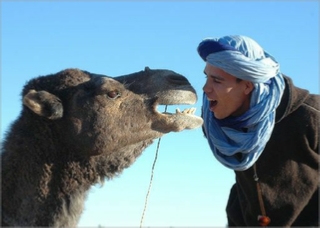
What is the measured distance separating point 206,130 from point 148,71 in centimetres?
205

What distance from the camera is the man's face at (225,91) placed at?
165 inches

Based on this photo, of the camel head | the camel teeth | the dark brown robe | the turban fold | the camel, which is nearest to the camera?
the turban fold

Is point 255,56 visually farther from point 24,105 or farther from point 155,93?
point 24,105

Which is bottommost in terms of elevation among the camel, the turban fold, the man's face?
the camel

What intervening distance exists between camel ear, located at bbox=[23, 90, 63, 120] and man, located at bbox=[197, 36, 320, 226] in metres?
2.08

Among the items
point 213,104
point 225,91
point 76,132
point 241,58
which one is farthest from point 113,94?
point 241,58

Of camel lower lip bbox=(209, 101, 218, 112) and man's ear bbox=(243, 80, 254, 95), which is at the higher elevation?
man's ear bbox=(243, 80, 254, 95)

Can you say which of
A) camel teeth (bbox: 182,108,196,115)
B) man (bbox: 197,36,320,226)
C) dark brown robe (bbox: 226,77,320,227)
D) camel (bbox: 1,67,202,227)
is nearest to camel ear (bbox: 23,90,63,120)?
camel (bbox: 1,67,202,227)

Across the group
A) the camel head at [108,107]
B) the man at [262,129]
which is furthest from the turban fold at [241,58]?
the camel head at [108,107]

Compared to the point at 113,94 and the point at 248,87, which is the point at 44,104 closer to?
the point at 113,94

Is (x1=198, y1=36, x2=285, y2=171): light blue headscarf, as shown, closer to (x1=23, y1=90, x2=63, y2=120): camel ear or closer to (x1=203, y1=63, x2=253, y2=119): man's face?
(x1=203, y1=63, x2=253, y2=119): man's face

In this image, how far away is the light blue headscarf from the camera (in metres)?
4.11

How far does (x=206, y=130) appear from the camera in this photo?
14.8 ft

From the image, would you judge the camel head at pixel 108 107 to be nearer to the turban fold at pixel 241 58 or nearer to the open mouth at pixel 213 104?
the open mouth at pixel 213 104
